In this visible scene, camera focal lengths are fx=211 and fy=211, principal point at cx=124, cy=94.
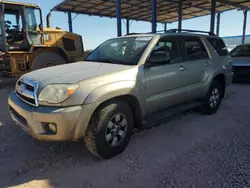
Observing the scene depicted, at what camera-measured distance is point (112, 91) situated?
2785 millimetres

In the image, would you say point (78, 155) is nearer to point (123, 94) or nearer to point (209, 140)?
point (123, 94)

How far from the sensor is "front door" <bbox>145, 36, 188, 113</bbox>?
3.37 metres

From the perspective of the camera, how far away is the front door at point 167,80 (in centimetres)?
337

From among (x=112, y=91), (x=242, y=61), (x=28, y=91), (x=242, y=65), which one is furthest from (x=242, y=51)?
(x=28, y=91)

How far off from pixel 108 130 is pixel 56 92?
0.88m

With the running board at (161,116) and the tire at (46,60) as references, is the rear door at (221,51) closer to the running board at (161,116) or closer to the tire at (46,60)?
the running board at (161,116)

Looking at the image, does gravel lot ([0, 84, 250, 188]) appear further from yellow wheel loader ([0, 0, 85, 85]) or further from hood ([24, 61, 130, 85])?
yellow wheel loader ([0, 0, 85, 85])

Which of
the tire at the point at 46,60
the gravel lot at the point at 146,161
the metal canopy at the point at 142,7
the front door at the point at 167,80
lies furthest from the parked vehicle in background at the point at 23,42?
the metal canopy at the point at 142,7

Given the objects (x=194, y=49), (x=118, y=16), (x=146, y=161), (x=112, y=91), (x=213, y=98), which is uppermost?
(x=118, y=16)

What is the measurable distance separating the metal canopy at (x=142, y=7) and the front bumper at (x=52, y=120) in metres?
13.2

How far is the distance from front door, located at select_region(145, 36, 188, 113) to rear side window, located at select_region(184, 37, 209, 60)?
10.7 inches

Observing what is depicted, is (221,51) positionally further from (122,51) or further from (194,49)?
(122,51)

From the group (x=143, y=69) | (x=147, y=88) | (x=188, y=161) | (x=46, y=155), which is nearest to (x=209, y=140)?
(x=188, y=161)

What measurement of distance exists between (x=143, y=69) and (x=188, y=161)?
4.87 feet
